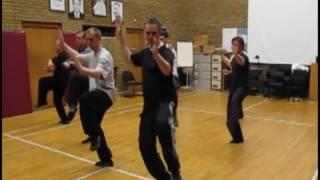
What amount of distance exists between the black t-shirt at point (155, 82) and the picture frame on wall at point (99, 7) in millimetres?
7231

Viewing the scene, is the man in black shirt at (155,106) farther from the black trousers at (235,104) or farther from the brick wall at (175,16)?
the brick wall at (175,16)

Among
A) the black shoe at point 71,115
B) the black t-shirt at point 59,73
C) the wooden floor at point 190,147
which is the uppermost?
the black t-shirt at point 59,73

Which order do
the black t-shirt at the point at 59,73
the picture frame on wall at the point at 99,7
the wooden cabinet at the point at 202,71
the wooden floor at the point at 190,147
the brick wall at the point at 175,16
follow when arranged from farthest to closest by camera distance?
the wooden cabinet at the point at 202,71
the picture frame on wall at the point at 99,7
the brick wall at the point at 175,16
the black t-shirt at the point at 59,73
the wooden floor at the point at 190,147

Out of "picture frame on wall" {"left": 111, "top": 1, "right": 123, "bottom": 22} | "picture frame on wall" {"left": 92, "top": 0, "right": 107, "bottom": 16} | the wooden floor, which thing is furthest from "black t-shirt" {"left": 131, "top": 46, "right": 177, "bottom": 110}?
"picture frame on wall" {"left": 111, "top": 1, "right": 123, "bottom": 22}

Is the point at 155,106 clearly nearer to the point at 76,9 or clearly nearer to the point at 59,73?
the point at 59,73

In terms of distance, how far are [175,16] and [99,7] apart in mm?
3505

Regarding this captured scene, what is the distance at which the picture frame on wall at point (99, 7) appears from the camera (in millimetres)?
10133

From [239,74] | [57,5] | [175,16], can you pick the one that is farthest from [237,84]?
[175,16]

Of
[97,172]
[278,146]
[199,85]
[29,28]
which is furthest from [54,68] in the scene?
[199,85]

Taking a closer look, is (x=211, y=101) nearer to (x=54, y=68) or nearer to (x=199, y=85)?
(x=199, y=85)

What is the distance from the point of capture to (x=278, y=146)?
536 cm

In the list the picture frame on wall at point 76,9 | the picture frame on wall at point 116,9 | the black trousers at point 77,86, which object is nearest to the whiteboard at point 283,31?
the picture frame on wall at point 116,9

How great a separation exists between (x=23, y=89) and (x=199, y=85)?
6.22m

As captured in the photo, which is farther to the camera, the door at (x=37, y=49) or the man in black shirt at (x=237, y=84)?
the door at (x=37, y=49)
